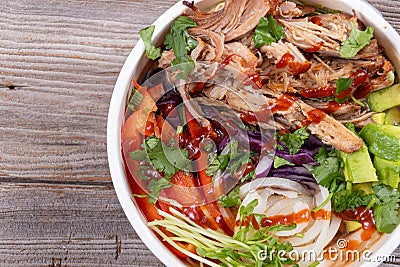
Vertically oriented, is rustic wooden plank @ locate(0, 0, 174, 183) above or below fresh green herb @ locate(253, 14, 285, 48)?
below

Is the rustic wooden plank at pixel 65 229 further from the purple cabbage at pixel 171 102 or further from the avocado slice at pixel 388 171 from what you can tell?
the avocado slice at pixel 388 171

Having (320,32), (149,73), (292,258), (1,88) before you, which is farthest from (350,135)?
(1,88)

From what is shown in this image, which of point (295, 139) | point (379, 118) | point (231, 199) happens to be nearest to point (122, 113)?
point (231, 199)

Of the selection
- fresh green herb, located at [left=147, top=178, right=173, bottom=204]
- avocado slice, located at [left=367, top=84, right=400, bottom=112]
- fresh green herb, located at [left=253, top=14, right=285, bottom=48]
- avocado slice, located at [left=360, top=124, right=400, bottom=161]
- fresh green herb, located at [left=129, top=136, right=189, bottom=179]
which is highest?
fresh green herb, located at [left=253, top=14, right=285, bottom=48]

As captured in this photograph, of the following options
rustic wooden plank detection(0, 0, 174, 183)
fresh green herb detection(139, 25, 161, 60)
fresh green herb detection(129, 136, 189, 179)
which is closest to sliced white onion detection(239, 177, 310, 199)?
fresh green herb detection(129, 136, 189, 179)

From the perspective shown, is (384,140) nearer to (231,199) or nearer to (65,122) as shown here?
(231,199)

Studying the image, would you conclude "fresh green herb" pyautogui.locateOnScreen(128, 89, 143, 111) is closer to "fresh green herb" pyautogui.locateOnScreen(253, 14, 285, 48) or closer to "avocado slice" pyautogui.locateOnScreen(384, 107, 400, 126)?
"fresh green herb" pyautogui.locateOnScreen(253, 14, 285, 48)

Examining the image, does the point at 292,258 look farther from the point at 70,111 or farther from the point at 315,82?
the point at 70,111

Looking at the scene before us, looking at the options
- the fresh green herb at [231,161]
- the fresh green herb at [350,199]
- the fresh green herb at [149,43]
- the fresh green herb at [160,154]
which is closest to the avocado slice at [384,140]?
the fresh green herb at [350,199]
